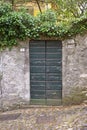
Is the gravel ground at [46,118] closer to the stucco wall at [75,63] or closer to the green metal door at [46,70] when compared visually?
the green metal door at [46,70]

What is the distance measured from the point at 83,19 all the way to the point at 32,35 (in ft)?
5.26

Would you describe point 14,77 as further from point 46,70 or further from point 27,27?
point 27,27

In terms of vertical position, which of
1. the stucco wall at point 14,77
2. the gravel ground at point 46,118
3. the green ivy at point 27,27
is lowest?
the gravel ground at point 46,118

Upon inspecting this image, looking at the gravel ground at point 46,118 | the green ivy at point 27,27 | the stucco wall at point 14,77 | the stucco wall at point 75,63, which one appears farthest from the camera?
the stucco wall at point 14,77

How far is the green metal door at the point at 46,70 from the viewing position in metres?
9.41

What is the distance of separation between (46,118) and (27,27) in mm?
2869

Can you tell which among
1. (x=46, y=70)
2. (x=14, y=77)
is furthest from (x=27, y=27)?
(x=14, y=77)

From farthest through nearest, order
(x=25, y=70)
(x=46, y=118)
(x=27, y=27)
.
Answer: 1. (x=25, y=70)
2. (x=27, y=27)
3. (x=46, y=118)

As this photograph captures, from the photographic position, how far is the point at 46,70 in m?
9.46

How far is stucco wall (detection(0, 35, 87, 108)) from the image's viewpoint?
9.23 meters

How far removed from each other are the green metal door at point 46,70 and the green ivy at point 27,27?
357 mm

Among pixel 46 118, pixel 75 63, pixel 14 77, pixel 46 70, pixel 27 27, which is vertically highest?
pixel 27 27

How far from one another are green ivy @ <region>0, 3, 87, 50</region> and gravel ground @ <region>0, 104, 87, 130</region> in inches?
82.8

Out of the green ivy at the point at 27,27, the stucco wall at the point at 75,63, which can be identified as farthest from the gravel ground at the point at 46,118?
the green ivy at the point at 27,27
